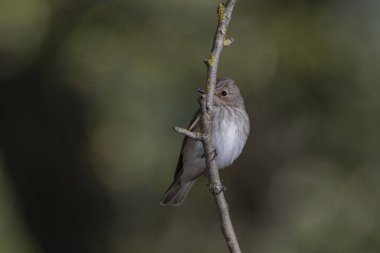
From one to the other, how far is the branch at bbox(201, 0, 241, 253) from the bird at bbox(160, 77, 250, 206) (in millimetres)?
1612

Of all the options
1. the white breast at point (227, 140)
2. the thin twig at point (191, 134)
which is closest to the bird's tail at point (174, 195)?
the white breast at point (227, 140)

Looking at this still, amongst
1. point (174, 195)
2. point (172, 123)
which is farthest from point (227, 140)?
point (172, 123)

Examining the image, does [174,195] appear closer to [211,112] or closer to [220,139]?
[220,139]

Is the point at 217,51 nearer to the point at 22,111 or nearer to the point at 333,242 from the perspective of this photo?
the point at 333,242

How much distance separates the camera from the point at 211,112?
164 inches

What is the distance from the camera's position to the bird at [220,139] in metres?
6.24

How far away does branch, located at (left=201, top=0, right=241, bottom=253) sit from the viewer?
4109 millimetres

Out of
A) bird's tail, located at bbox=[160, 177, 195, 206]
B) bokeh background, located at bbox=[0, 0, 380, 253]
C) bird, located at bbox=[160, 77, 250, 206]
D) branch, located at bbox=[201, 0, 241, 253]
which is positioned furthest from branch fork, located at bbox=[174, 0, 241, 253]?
bokeh background, located at bbox=[0, 0, 380, 253]

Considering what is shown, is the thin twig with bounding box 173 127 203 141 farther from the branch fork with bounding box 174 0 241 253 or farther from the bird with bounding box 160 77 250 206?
the bird with bounding box 160 77 250 206

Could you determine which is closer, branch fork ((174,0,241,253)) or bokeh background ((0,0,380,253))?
branch fork ((174,0,241,253))

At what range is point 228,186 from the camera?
28.2ft

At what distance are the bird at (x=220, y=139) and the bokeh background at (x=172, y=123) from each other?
1.18 meters

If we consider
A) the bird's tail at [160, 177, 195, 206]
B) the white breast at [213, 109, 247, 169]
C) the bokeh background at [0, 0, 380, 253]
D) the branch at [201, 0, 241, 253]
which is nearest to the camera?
the branch at [201, 0, 241, 253]

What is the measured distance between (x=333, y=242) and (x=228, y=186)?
42.7 inches
